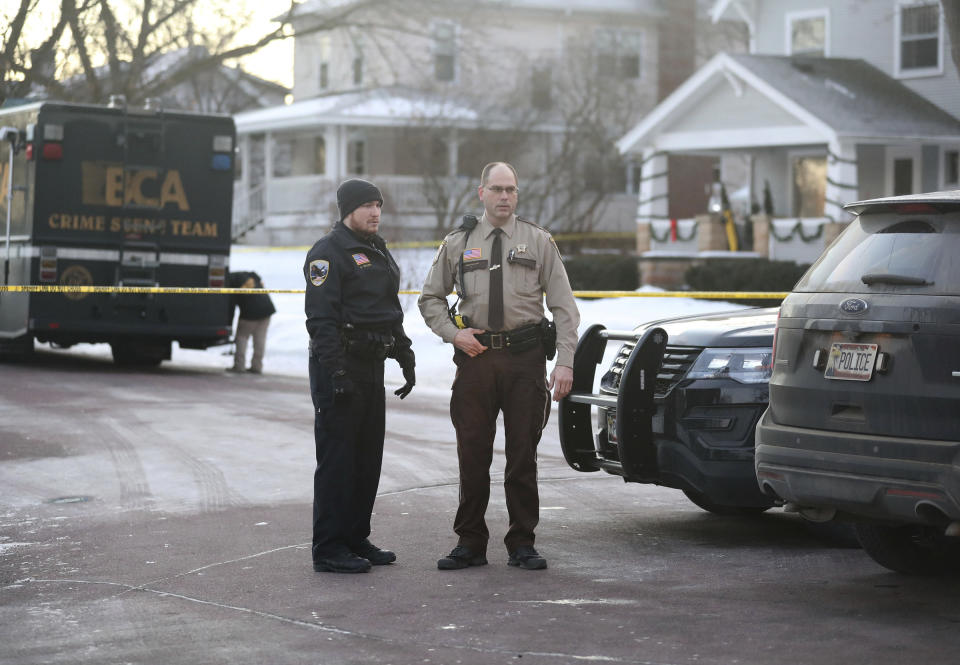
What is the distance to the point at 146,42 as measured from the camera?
29.3 meters

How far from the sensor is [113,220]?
57.2 feet

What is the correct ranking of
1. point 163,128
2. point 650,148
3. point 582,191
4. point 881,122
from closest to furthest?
point 163,128, point 881,122, point 650,148, point 582,191

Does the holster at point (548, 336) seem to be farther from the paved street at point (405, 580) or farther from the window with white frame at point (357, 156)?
the window with white frame at point (357, 156)

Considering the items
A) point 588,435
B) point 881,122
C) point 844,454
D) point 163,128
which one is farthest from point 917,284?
point 881,122

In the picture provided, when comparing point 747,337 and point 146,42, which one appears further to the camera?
point 146,42

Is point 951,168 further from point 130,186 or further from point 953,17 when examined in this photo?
point 130,186

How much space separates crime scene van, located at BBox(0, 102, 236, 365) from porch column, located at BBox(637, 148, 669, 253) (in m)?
15.8

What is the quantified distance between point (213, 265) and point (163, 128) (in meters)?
1.70

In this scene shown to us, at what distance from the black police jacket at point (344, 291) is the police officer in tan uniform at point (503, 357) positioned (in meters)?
0.27

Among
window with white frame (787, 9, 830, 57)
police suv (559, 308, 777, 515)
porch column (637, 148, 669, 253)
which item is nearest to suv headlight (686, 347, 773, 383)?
police suv (559, 308, 777, 515)

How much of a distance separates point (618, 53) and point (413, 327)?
22073 mm

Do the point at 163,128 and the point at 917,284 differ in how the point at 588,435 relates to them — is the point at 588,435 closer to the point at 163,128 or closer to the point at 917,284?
the point at 917,284

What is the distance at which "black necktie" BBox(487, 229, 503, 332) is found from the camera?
291 inches

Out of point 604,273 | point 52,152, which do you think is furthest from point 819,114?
point 52,152
